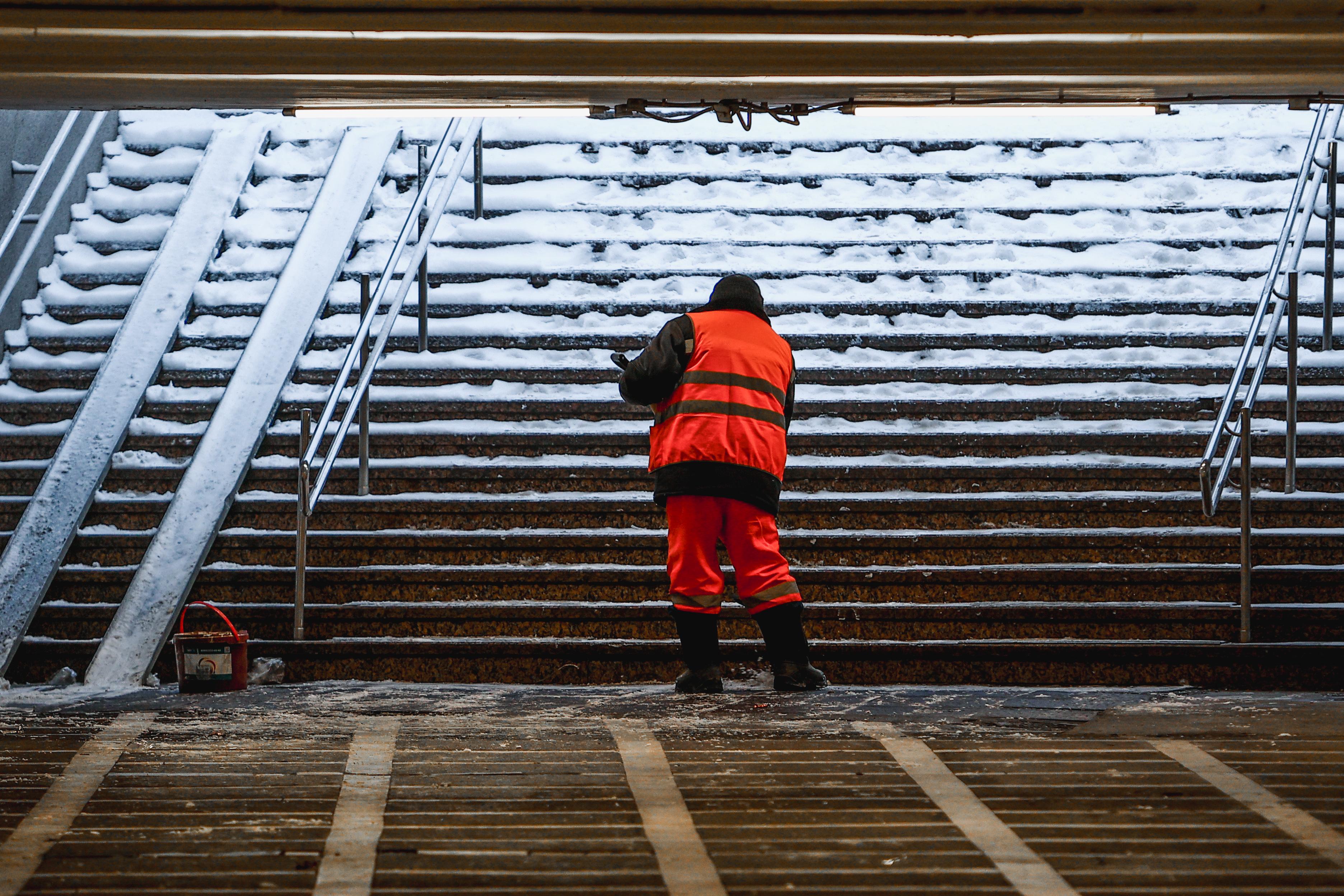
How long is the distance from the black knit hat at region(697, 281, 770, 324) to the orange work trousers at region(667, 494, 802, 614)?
798 mm

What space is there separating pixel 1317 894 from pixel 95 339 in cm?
723

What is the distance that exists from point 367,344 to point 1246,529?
426 centimetres

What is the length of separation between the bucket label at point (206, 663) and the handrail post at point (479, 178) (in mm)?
4138

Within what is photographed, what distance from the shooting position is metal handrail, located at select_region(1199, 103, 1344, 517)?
690 cm

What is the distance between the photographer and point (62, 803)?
3.88m

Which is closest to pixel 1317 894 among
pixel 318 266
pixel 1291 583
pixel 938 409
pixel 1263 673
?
pixel 1263 673

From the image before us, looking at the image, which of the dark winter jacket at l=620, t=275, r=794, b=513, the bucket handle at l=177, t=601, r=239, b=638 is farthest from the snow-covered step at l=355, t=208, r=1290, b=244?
the dark winter jacket at l=620, t=275, r=794, b=513

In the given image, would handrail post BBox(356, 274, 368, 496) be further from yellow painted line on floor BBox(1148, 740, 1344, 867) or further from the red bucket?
yellow painted line on floor BBox(1148, 740, 1344, 867)

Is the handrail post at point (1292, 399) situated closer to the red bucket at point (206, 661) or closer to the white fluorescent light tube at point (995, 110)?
the white fluorescent light tube at point (995, 110)

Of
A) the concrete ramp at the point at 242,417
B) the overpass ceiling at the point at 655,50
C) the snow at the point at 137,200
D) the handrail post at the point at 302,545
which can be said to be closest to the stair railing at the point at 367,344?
the handrail post at the point at 302,545

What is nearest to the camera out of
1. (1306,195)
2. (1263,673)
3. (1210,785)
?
(1210,785)

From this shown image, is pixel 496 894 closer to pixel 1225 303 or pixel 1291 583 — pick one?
pixel 1291 583

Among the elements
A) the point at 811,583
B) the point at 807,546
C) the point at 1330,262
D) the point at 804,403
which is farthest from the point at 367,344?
the point at 1330,262

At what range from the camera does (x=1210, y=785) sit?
4004 mm
